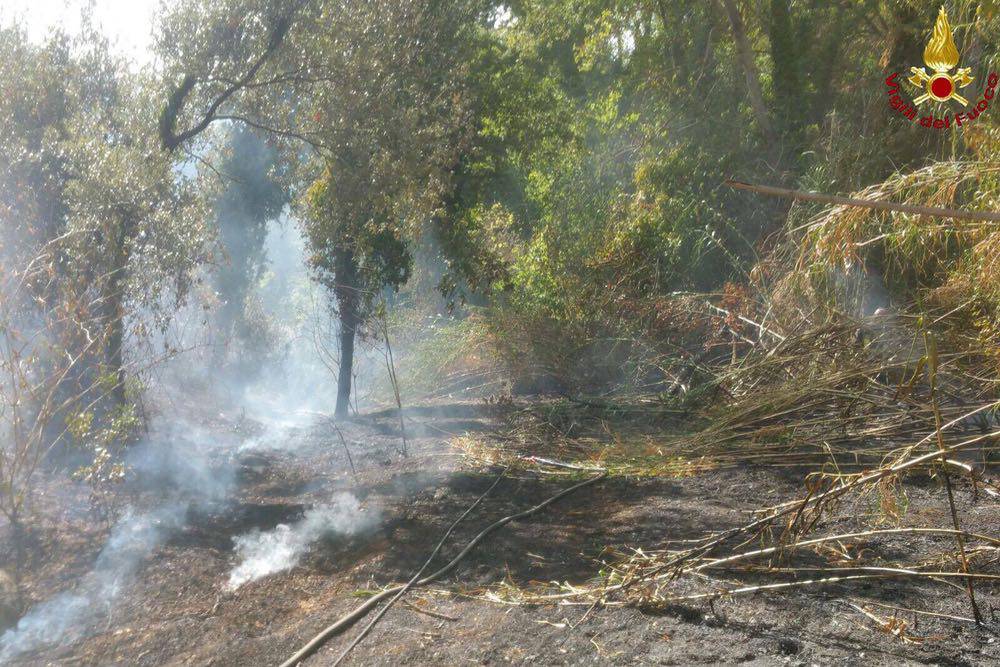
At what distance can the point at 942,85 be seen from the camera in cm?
576

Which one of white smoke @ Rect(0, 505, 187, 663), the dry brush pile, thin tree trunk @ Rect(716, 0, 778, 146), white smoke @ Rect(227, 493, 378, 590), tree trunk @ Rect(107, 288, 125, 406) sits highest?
thin tree trunk @ Rect(716, 0, 778, 146)

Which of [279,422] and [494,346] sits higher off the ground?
[494,346]

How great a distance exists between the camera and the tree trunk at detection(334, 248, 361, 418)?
11.3 meters

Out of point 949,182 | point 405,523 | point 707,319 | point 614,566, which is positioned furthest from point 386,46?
point 614,566

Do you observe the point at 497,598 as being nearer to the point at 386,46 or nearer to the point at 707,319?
the point at 707,319

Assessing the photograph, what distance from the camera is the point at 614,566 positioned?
14.4ft

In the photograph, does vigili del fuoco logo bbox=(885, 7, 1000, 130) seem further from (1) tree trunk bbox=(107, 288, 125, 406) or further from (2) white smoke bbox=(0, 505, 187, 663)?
(1) tree trunk bbox=(107, 288, 125, 406)

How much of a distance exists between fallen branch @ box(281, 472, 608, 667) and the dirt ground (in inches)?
2.1

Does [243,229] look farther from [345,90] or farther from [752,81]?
[345,90]

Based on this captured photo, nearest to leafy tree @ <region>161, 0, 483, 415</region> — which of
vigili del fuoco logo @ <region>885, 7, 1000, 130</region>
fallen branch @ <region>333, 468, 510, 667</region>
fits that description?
fallen branch @ <region>333, 468, 510, 667</region>

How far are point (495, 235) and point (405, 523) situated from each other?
7.71 meters

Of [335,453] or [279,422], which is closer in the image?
[335,453]

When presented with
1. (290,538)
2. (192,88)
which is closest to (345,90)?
(192,88)

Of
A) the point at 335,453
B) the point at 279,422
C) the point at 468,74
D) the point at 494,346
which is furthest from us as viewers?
the point at 279,422
